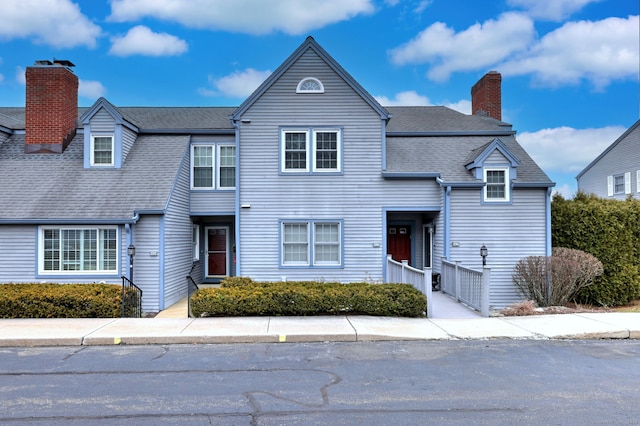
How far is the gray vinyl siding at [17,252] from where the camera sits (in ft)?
46.0

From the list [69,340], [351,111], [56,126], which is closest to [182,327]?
[69,340]

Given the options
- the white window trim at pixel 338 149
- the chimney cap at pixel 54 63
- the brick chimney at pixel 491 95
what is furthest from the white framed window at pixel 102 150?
the brick chimney at pixel 491 95

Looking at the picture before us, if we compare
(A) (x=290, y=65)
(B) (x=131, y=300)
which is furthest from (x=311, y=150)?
(B) (x=131, y=300)

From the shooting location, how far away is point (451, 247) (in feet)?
50.8

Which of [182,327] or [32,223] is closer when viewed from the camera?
[182,327]

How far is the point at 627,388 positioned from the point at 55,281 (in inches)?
566

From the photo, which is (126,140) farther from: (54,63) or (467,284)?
(467,284)

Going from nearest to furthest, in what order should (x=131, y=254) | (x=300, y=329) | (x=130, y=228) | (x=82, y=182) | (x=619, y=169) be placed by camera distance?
1. (x=300, y=329)
2. (x=131, y=254)
3. (x=130, y=228)
4. (x=82, y=182)
5. (x=619, y=169)

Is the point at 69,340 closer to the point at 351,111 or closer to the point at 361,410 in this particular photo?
the point at 361,410

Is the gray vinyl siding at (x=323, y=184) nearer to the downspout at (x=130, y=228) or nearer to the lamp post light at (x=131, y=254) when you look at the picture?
the downspout at (x=130, y=228)

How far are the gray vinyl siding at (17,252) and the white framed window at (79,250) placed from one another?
356 mm

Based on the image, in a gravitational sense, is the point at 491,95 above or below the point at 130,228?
above

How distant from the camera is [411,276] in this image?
42.3ft

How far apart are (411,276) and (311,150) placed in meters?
5.65
